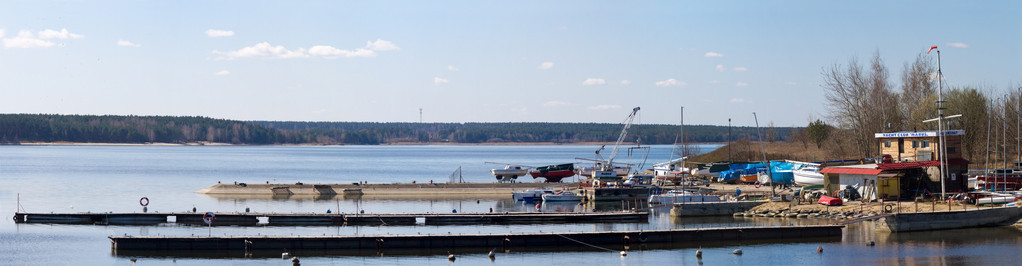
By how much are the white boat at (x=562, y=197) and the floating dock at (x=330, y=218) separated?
16377mm

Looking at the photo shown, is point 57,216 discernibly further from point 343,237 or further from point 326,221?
point 343,237

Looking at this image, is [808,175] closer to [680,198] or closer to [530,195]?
[680,198]

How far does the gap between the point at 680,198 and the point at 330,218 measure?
27.1 metres

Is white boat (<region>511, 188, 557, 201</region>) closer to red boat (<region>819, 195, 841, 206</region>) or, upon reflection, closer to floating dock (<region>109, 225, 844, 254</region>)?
red boat (<region>819, 195, 841, 206</region>)

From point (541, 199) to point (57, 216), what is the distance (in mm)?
37908

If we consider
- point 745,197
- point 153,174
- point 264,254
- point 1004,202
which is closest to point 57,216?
point 264,254

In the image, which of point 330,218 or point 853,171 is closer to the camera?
point 330,218

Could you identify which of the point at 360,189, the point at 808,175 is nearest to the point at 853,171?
the point at 808,175

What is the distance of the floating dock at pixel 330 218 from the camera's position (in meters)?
63.4

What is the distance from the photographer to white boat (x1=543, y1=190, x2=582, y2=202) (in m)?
82.2

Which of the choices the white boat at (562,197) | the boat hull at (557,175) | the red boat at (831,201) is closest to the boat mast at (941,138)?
the red boat at (831,201)

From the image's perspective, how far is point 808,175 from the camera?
8300 centimetres

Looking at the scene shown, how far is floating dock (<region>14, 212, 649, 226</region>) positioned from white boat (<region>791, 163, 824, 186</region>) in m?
23.1

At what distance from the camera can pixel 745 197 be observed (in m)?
75.2
